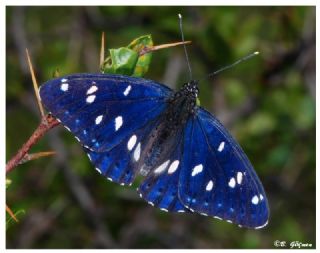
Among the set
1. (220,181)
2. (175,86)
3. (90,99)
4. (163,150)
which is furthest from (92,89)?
(175,86)

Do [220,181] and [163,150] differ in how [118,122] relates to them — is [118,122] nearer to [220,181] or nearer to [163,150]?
[163,150]

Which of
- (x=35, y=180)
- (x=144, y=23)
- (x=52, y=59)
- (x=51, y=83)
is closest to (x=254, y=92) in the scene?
(x=144, y=23)

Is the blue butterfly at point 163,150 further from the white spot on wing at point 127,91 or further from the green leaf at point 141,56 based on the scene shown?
the green leaf at point 141,56

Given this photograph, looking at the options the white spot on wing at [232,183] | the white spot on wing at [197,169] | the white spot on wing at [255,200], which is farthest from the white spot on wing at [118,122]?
the white spot on wing at [255,200]

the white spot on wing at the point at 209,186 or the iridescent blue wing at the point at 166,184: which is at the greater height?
the white spot on wing at the point at 209,186

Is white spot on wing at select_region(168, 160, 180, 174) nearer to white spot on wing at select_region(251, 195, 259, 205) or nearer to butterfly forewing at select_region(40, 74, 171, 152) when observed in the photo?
butterfly forewing at select_region(40, 74, 171, 152)

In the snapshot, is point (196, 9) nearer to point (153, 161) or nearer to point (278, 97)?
point (278, 97)
